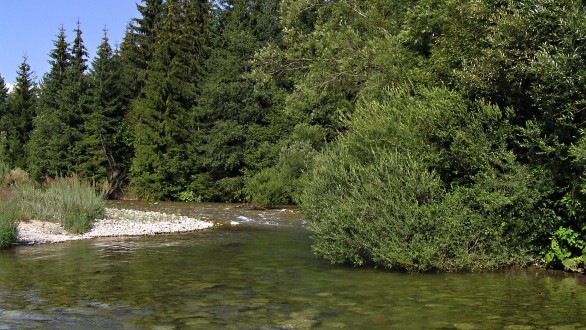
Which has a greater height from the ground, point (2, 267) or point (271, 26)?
point (271, 26)

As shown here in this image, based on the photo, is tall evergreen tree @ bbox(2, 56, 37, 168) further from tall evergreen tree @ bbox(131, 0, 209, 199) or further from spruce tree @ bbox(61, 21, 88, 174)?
tall evergreen tree @ bbox(131, 0, 209, 199)

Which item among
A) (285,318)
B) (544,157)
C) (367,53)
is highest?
(367,53)

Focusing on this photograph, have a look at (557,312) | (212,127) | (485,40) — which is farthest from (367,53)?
(212,127)

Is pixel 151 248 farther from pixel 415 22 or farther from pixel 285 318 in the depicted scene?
pixel 415 22

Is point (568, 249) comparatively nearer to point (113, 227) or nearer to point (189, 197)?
point (113, 227)

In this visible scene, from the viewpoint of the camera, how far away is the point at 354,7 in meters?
22.6

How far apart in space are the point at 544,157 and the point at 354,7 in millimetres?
13306

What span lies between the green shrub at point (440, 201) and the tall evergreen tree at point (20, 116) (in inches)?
1998

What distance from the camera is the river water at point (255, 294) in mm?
7758

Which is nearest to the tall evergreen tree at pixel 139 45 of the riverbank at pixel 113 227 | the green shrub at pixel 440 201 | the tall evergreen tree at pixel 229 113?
the tall evergreen tree at pixel 229 113

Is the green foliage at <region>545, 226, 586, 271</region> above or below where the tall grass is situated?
below

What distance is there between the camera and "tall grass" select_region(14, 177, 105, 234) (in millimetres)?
19391

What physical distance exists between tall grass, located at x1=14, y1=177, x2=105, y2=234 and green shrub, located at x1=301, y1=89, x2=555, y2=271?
10679 millimetres

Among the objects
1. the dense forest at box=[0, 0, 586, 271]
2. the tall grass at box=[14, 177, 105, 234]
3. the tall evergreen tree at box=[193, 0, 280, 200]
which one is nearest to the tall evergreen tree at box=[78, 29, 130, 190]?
the tall evergreen tree at box=[193, 0, 280, 200]
